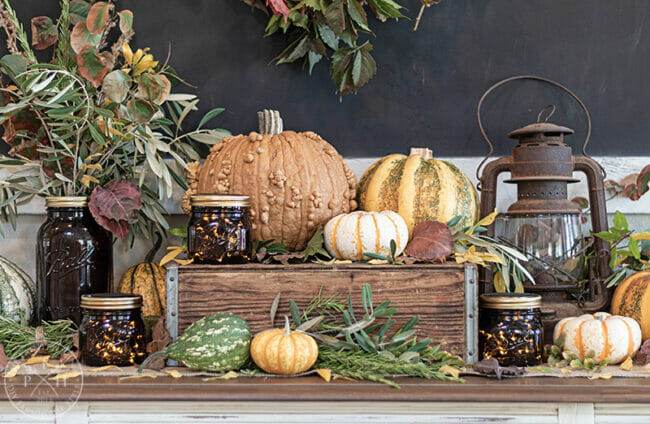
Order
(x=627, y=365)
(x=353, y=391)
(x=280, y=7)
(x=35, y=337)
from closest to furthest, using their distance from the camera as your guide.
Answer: (x=353, y=391)
(x=627, y=365)
(x=35, y=337)
(x=280, y=7)

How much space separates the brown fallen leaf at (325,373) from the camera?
0.91m

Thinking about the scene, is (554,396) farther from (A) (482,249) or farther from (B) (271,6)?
(B) (271,6)

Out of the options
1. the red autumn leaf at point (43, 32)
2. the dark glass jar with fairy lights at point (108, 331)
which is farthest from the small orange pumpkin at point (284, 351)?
the red autumn leaf at point (43, 32)

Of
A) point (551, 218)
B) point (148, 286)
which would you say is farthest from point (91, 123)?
point (551, 218)

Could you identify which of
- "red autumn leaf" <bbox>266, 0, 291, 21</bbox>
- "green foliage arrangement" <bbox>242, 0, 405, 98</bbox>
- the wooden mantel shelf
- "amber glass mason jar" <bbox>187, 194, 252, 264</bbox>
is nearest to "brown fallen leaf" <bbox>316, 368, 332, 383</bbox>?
the wooden mantel shelf

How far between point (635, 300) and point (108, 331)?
39.1 inches

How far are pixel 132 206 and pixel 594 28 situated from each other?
1.19 m

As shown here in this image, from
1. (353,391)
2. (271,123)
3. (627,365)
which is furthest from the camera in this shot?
(271,123)

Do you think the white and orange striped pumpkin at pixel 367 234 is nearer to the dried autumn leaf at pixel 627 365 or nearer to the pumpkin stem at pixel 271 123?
the pumpkin stem at pixel 271 123

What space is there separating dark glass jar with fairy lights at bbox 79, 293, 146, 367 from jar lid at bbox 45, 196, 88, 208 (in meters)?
0.26

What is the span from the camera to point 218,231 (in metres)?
1.04

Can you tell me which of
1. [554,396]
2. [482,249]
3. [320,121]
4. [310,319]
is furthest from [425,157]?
[554,396]

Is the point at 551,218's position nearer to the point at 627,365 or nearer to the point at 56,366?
the point at 627,365

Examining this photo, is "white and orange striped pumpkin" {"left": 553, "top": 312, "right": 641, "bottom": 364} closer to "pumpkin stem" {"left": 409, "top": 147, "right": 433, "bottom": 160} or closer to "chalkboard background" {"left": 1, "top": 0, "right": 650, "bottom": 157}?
"pumpkin stem" {"left": 409, "top": 147, "right": 433, "bottom": 160}
